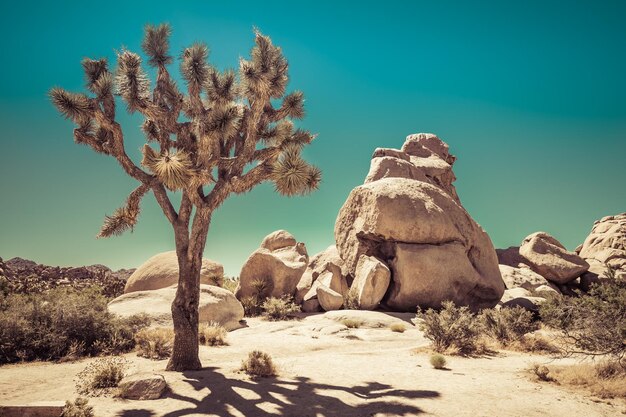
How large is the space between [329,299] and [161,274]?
819 centimetres

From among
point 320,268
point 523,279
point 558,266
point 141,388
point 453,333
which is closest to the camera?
point 141,388

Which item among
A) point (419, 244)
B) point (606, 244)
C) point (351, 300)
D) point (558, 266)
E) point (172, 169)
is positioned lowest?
point (351, 300)

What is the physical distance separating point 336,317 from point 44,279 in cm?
2691

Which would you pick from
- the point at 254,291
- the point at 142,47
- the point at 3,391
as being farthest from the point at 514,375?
the point at 254,291

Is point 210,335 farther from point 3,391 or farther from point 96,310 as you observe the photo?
point 3,391

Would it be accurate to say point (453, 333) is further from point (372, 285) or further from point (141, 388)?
point (141, 388)

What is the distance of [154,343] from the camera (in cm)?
968

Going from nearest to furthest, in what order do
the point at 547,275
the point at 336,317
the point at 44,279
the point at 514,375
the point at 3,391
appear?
the point at 3,391 < the point at 514,375 < the point at 336,317 < the point at 547,275 < the point at 44,279

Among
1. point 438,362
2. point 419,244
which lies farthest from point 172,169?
→ point 419,244

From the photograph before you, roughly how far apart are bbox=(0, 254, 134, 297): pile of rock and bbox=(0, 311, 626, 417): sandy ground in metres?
16.8

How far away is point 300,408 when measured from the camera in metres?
6.07

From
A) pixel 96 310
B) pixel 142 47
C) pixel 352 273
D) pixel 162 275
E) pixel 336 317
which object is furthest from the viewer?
pixel 352 273

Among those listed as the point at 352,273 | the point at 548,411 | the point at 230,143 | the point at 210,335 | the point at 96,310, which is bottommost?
the point at 548,411

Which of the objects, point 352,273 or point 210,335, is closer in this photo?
point 210,335
